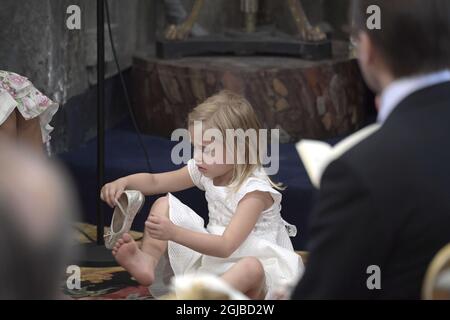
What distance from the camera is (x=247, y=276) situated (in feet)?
9.28

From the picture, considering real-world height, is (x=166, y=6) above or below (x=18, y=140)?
above

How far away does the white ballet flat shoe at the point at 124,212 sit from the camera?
120 inches

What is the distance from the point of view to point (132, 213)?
3.06 metres

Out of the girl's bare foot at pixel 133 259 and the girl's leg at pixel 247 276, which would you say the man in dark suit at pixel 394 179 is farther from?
the girl's bare foot at pixel 133 259

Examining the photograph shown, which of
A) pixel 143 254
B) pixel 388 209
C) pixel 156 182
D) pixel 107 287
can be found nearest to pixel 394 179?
pixel 388 209

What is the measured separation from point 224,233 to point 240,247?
12 cm

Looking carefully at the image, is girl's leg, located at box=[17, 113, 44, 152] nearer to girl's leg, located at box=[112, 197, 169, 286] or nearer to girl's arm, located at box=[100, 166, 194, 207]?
girl's arm, located at box=[100, 166, 194, 207]

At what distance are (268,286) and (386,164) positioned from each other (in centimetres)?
136

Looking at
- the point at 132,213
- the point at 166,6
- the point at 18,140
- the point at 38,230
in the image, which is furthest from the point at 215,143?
the point at 166,6

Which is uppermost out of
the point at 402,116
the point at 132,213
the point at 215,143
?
the point at 402,116

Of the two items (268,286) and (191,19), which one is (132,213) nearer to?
(268,286)

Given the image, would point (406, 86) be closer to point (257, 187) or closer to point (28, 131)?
point (257, 187)

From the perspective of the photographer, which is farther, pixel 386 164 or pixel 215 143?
pixel 215 143
